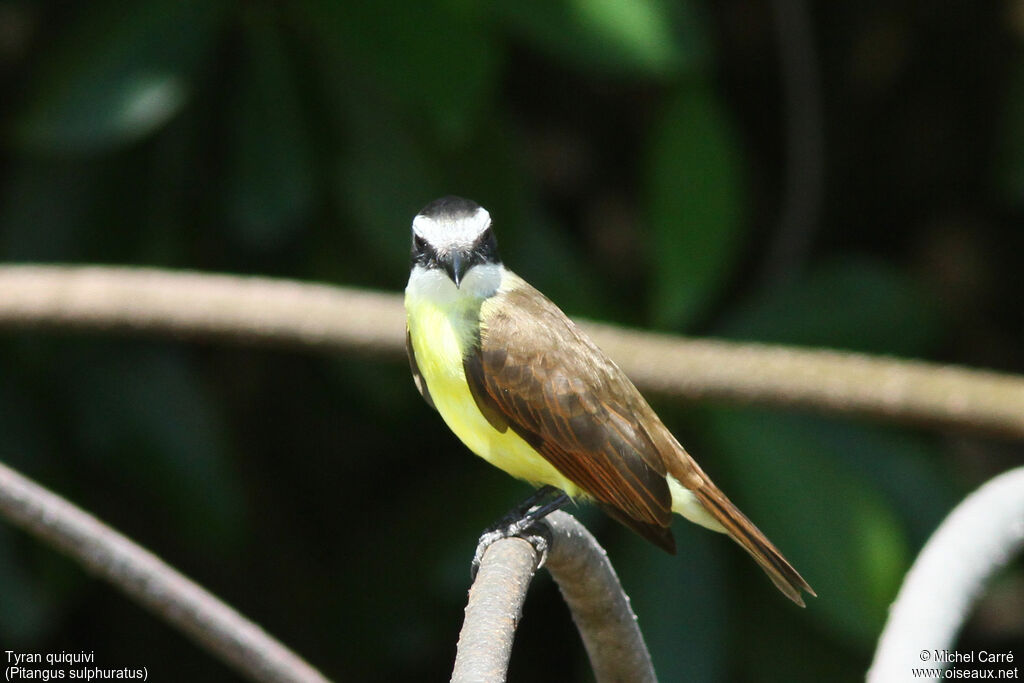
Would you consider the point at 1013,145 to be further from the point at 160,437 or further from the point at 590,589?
the point at 160,437

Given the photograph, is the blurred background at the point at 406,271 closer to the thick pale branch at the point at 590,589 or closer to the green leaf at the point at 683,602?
the green leaf at the point at 683,602

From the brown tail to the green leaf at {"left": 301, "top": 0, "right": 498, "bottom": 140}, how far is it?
1283 mm

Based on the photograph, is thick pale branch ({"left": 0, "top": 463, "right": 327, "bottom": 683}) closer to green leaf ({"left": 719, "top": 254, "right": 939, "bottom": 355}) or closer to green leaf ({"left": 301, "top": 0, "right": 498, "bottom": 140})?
green leaf ({"left": 301, "top": 0, "right": 498, "bottom": 140})

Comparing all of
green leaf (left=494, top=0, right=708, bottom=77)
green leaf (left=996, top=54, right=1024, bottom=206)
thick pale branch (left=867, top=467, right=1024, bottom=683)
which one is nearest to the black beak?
thick pale branch (left=867, top=467, right=1024, bottom=683)

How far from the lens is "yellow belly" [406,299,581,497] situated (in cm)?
244

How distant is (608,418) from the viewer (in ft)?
8.12

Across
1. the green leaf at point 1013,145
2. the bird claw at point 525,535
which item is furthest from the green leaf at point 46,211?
the green leaf at point 1013,145

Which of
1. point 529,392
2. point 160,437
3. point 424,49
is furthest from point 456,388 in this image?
point 160,437

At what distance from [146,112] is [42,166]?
58 centimetres

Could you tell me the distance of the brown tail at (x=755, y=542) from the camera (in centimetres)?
242

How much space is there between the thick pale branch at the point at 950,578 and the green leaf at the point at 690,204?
1.52 metres

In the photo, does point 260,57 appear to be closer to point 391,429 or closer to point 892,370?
point 391,429

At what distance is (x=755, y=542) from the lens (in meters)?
2.45

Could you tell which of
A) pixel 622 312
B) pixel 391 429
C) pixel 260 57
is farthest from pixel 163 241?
pixel 622 312
